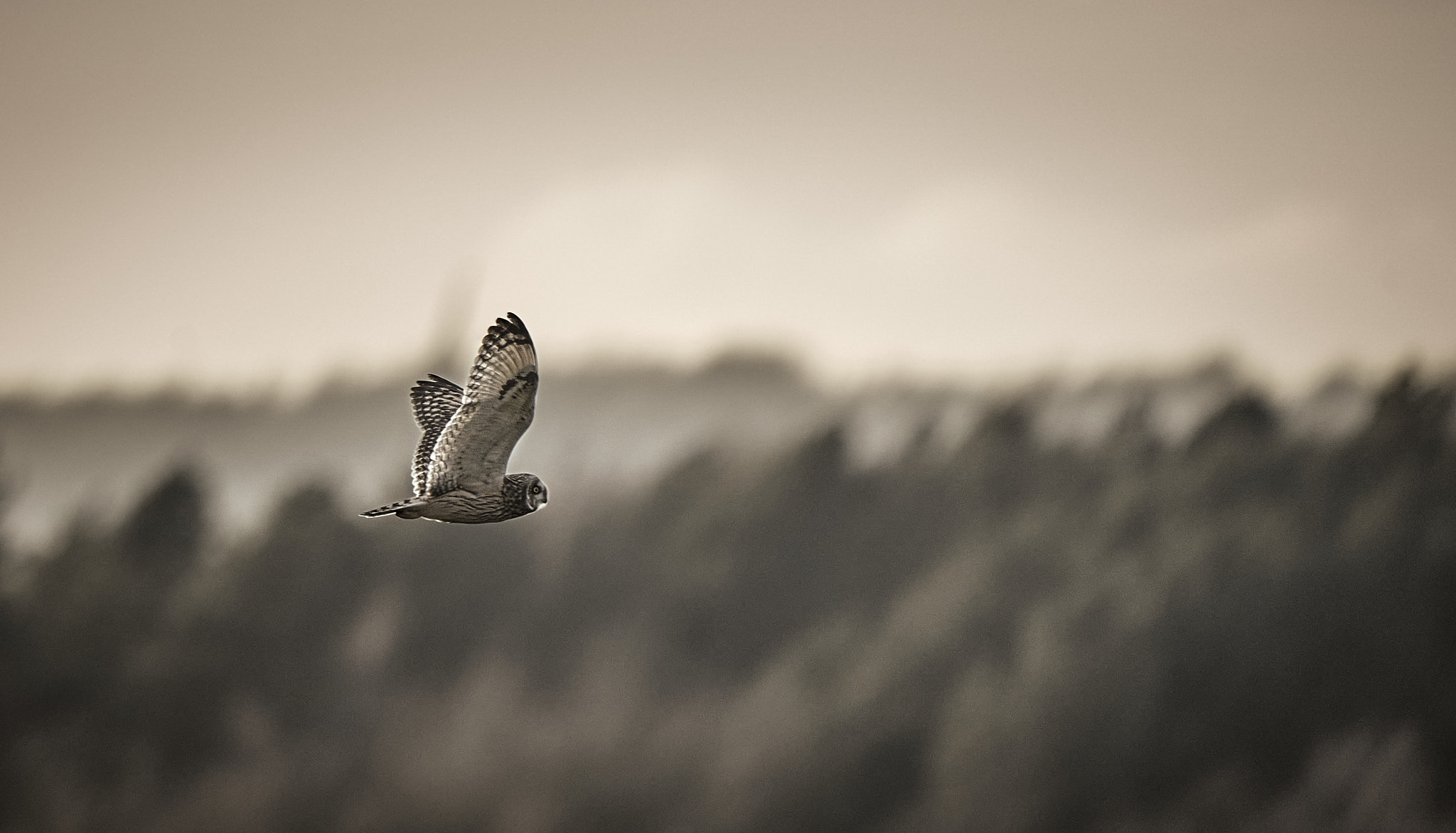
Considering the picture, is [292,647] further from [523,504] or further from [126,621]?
[523,504]

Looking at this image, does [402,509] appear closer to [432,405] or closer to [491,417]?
[491,417]

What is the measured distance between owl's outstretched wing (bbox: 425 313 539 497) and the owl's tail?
0.42 metres

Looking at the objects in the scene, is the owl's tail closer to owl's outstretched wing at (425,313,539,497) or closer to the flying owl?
the flying owl

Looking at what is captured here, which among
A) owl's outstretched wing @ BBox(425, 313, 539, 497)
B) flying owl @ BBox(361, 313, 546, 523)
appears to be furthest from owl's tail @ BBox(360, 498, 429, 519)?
owl's outstretched wing @ BBox(425, 313, 539, 497)

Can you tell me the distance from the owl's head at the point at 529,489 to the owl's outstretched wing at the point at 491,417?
0.14 meters

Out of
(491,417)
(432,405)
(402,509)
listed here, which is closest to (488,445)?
(491,417)

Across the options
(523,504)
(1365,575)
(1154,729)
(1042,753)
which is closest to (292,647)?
(1042,753)

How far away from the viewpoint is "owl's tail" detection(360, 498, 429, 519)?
33.6ft

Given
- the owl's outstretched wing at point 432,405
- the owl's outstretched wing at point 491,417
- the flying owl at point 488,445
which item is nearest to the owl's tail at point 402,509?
the flying owl at point 488,445

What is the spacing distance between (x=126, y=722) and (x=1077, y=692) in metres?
78.5

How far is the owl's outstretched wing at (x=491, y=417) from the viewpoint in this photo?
10.6 m

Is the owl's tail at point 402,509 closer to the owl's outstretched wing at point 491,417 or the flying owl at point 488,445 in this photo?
the flying owl at point 488,445

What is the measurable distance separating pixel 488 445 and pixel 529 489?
0.55 meters

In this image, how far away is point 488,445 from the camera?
10.8 meters
